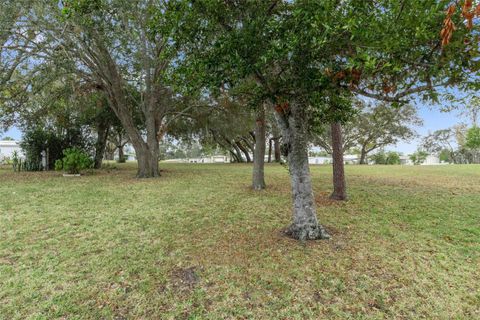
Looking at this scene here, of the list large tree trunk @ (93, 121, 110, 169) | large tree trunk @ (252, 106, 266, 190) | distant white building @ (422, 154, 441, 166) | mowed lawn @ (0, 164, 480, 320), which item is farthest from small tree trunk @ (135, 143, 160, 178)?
distant white building @ (422, 154, 441, 166)

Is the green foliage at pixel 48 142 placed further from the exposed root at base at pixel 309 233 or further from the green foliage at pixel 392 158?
the green foliage at pixel 392 158

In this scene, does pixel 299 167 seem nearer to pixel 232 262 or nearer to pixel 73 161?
pixel 232 262

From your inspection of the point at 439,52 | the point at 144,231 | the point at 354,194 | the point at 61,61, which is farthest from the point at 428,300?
the point at 61,61

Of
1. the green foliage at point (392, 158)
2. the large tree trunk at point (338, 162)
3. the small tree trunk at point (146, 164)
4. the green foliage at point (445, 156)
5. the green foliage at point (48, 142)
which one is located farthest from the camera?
the green foliage at point (445, 156)

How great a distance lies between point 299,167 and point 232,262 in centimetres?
151

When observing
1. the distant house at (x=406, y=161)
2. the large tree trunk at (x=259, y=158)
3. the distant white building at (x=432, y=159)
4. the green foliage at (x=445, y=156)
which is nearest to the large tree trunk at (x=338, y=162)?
the large tree trunk at (x=259, y=158)

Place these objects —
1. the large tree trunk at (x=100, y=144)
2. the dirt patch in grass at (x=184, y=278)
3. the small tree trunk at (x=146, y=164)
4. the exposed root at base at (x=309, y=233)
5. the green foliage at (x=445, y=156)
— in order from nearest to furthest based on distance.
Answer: the dirt patch in grass at (x=184, y=278)
the exposed root at base at (x=309, y=233)
the small tree trunk at (x=146, y=164)
the large tree trunk at (x=100, y=144)
the green foliage at (x=445, y=156)

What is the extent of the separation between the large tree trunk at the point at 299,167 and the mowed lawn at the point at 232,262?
0.22 metres

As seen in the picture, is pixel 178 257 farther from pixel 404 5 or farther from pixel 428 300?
pixel 404 5

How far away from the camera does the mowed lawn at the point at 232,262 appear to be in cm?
247

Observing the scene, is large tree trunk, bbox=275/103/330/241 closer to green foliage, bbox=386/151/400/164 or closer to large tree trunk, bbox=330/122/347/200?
large tree trunk, bbox=330/122/347/200

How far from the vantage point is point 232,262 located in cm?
322

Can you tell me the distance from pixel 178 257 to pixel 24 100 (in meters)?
9.75

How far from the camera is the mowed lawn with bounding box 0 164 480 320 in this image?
2473 mm
